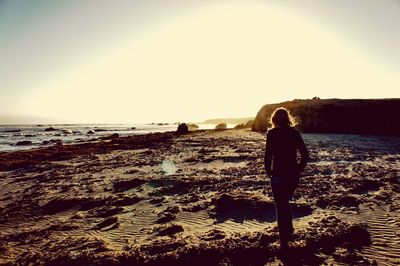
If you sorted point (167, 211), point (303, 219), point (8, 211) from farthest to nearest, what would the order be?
1. point (8, 211)
2. point (167, 211)
3. point (303, 219)

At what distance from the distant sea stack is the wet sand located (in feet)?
74.1

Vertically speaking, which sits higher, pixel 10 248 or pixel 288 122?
pixel 288 122

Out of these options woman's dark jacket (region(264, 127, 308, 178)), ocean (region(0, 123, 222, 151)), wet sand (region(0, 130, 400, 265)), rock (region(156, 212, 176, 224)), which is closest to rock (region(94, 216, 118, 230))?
wet sand (region(0, 130, 400, 265))

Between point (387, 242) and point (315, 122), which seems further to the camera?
point (315, 122)

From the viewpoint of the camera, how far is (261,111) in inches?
1933

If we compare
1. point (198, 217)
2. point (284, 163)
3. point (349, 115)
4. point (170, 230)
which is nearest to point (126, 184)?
point (198, 217)

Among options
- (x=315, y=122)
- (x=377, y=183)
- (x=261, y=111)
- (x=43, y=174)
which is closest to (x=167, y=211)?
(x=377, y=183)

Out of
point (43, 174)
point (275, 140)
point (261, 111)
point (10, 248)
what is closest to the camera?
point (275, 140)

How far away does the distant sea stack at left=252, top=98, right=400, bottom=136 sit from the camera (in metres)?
35.8

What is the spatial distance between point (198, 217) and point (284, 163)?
12.4ft

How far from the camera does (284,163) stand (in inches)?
232

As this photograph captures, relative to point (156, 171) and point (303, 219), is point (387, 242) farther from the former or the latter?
point (156, 171)

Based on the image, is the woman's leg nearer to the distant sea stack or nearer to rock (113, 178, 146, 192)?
rock (113, 178, 146, 192)

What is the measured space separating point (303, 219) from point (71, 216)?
6640 millimetres
